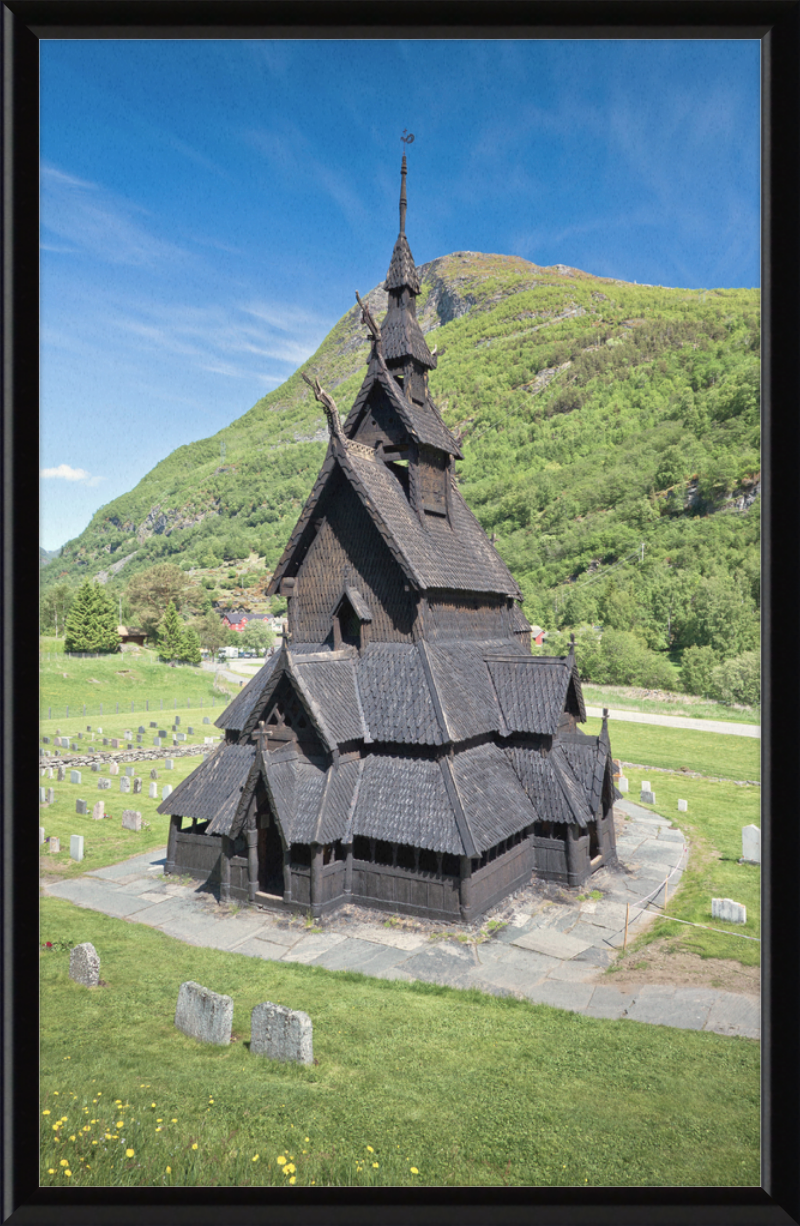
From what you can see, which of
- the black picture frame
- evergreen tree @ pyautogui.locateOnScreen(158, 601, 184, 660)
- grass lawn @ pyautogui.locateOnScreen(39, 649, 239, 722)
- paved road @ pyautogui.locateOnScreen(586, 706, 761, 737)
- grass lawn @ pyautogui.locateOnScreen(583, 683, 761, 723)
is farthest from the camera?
evergreen tree @ pyautogui.locateOnScreen(158, 601, 184, 660)

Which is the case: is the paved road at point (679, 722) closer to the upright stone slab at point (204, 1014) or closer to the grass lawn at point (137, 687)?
the upright stone slab at point (204, 1014)

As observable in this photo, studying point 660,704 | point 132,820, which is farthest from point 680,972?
point 660,704

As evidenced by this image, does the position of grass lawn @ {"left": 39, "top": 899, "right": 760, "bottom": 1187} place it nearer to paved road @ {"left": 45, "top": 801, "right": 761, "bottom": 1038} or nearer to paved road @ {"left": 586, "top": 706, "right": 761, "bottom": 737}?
paved road @ {"left": 45, "top": 801, "right": 761, "bottom": 1038}

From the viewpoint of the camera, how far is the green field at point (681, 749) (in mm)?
27047

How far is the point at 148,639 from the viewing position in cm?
3984

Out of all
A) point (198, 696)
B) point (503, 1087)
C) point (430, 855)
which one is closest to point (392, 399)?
point (430, 855)

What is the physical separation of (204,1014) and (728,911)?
11.5 meters

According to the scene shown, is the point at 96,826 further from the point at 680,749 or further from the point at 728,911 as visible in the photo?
the point at 680,749

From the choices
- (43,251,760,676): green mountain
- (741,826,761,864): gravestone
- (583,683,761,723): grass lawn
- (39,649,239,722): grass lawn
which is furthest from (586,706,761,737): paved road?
(39,649,239,722): grass lawn

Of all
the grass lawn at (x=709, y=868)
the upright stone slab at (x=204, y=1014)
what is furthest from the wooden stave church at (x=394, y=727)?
the upright stone slab at (x=204, y=1014)

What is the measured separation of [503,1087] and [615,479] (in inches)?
1087

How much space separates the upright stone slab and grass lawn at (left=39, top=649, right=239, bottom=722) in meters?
24.2

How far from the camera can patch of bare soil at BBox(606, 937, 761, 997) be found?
1067 centimetres
